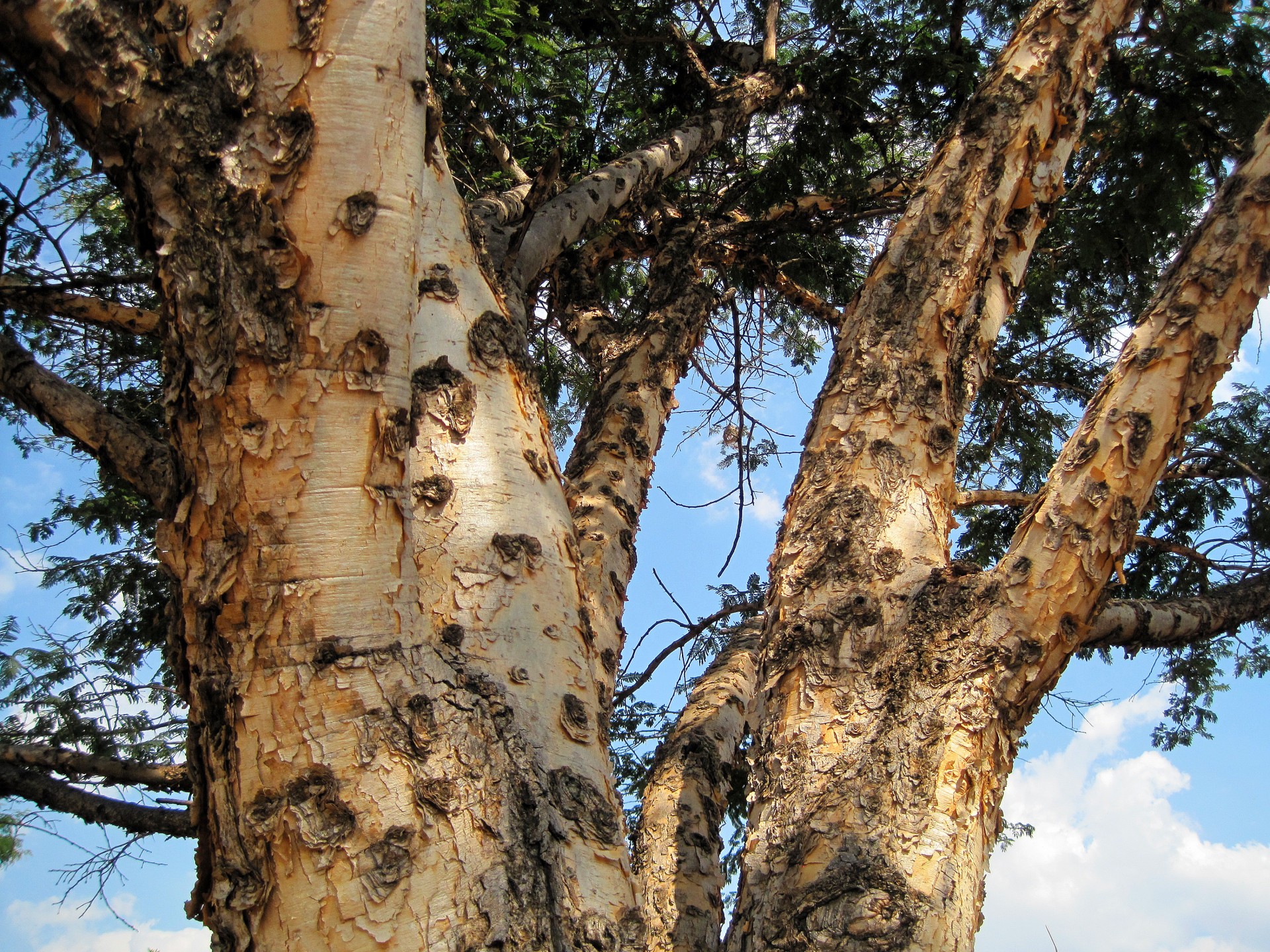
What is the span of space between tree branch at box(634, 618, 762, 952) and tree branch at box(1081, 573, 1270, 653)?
110 cm

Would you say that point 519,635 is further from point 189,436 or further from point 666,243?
point 666,243

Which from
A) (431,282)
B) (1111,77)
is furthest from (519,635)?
(1111,77)

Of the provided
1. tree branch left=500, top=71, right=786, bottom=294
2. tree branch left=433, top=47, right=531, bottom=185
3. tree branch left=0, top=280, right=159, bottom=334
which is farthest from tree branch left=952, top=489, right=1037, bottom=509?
tree branch left=0, top=280, right=159, bottom=334

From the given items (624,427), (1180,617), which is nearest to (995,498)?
(1180,617)

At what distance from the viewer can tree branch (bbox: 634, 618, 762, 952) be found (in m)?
2.24

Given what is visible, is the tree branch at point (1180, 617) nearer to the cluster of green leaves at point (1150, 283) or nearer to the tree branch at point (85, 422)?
the cluster of green leaves at point (1150, 283)

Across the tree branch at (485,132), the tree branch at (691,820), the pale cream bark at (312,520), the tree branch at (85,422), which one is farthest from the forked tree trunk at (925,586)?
the tree branch at (485,132)

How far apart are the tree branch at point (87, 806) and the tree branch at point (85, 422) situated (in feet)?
5.87

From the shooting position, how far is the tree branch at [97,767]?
338 cm

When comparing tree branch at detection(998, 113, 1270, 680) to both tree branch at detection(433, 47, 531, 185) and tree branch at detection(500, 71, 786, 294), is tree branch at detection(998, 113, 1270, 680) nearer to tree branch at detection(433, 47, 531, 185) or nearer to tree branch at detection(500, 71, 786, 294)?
tree branch at detection(500, 71, 786, 294)

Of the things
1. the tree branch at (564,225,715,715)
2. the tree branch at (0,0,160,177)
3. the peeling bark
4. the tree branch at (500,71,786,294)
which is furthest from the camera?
the tree branch at (500,71,786,294)

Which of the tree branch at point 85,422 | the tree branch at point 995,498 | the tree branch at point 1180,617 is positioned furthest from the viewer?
the tree branch at point 995,498

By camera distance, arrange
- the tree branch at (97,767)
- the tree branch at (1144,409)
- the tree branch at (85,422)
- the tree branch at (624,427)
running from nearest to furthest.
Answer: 1. the tree branch at (1144,409)
2. the tree branch at (85,422)
3. the tree branch at (624,427)
4. the tree branch at (97,767)

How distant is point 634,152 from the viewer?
3824 millimetres
